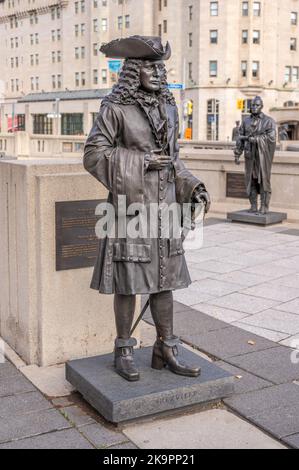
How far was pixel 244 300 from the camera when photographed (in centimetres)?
810

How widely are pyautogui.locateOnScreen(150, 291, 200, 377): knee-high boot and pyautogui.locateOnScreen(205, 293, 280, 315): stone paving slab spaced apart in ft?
9.16

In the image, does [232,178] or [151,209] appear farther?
[232,178]

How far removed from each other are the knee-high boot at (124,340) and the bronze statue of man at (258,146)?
921 cm

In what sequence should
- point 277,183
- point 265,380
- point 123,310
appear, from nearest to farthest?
point 123,310 → point 265,380 → point 277,183

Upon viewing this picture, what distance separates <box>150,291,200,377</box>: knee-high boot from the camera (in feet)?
15.8

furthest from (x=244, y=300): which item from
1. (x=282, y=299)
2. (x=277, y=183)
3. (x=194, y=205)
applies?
(x=277, y=183)

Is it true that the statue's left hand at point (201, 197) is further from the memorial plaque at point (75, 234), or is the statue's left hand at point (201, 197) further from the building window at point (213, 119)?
the building window at point (213, 119)

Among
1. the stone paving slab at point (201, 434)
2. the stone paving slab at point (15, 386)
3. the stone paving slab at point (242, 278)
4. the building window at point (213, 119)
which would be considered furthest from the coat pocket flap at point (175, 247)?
the building window at point (213, 119)

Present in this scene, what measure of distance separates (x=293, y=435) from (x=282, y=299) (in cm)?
387

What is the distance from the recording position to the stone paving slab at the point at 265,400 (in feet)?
15.8

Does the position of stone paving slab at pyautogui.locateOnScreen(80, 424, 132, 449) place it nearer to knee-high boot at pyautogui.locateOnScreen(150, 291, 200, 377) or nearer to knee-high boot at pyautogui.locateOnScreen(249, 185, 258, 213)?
knee-high boot at pyautogui.locateOnScreen(150, 291, 200, 377)

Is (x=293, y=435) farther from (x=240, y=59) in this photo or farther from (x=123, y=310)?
(x=240, y=59)

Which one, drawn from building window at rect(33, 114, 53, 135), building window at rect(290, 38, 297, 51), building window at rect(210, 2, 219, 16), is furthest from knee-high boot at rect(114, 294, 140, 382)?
building window at rect(33, 114, 53, 135)

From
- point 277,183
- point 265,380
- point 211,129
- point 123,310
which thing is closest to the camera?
point 123,310
